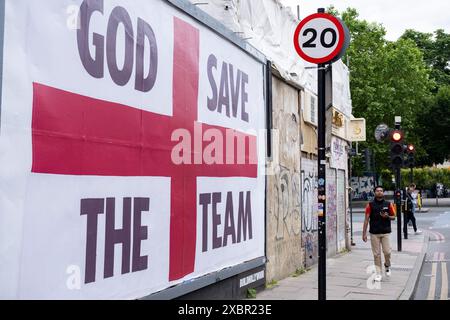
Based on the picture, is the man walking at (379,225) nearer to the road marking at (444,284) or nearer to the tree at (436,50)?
the road marking at (444,284)

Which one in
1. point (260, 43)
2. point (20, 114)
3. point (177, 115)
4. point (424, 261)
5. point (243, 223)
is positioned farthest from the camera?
point (424, 261)

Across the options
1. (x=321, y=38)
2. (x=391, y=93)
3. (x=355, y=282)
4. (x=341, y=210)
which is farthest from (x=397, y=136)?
(x=391, y=93)

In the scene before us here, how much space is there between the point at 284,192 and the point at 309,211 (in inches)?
83.2

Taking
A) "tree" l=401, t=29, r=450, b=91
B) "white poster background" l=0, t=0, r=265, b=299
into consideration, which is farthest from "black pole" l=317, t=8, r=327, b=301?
"tree" l=401, t=29, r=450, b=91

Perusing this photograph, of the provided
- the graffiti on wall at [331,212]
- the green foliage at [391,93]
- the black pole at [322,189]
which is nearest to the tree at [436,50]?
the green foliage at [391,93]

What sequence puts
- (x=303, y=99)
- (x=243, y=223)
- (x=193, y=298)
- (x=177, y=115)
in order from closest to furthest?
(x=177, y=115) < (x=193, y=298) < (x=243, y=223) < (x=303, y=99)

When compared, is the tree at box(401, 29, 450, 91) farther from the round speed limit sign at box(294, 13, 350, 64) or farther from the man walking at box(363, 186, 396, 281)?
the round speed limit sign at box(294, 13, 350, 64)

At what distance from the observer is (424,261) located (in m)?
14.4

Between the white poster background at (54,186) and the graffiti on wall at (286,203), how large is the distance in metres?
4.42

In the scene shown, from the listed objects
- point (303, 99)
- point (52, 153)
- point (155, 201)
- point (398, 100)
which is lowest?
point (155, 201)

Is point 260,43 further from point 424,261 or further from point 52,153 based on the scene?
point 424,261

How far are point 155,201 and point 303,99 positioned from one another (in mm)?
6925

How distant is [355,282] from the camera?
1038 cm

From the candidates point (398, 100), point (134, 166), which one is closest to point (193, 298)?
point (134, 166)
